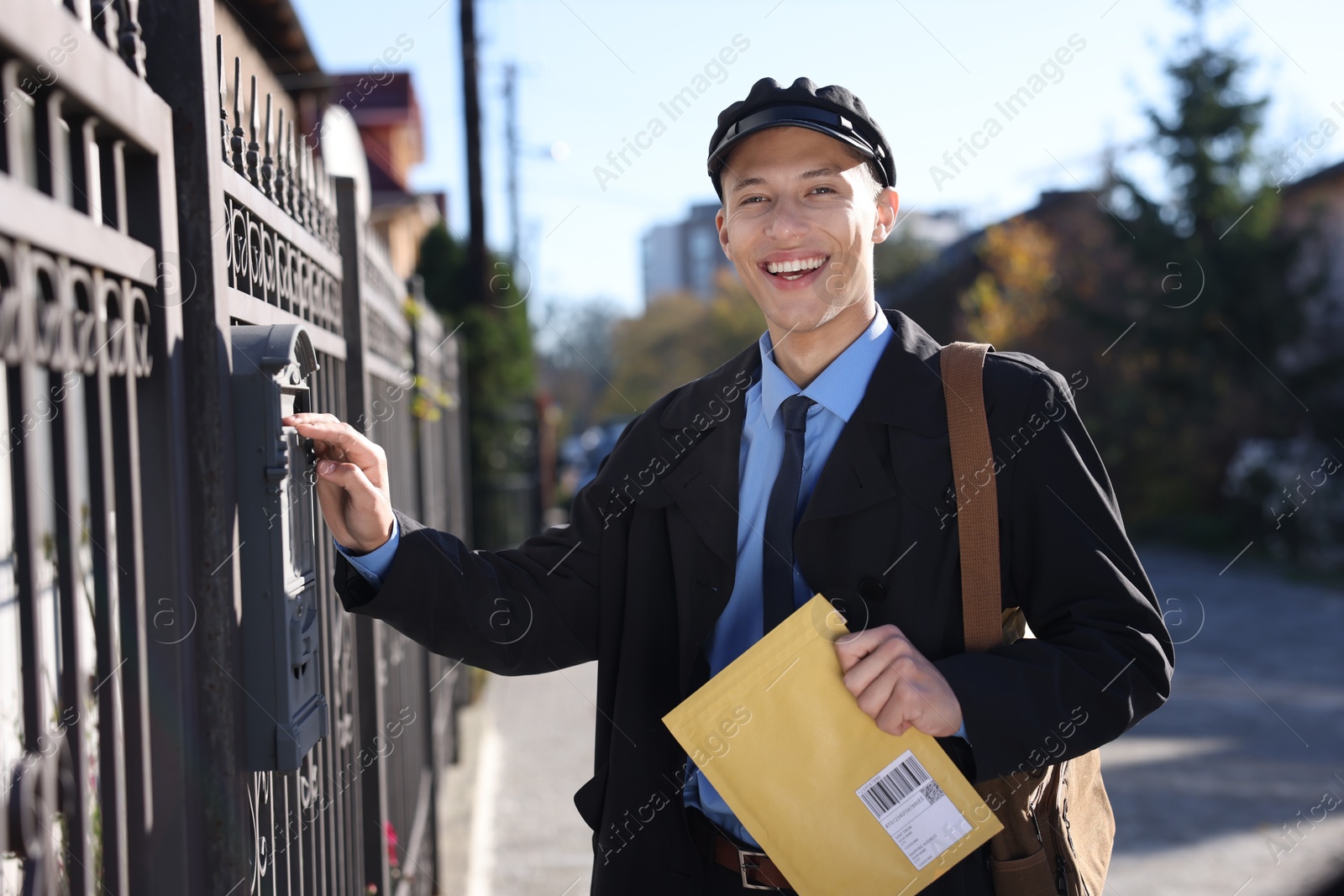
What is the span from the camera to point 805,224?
7.38ft

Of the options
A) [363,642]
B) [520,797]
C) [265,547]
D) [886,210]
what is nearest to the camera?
[265,547]

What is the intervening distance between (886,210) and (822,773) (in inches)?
48.2

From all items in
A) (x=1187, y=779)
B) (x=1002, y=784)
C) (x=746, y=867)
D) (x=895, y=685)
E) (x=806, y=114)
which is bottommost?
(x=1187, y=779)

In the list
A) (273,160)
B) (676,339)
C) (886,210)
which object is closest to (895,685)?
(886,210)

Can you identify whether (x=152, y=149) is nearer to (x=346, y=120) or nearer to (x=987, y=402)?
(x=987, y=402)

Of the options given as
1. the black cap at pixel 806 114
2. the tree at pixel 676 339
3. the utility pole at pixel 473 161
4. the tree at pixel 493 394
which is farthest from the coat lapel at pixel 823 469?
the tree at pixel 676 339

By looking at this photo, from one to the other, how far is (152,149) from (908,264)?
33721mm

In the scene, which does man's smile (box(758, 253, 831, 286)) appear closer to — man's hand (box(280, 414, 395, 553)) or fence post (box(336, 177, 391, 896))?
man's hand (box(280, 414, 395, 553))

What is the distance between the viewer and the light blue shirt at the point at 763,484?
2.22 m

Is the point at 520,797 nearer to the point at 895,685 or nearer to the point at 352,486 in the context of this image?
the point at 352,486

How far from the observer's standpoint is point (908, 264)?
33875 mm

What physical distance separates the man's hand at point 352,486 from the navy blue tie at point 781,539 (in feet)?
2.37

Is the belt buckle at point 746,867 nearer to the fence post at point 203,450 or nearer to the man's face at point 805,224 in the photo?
the fence post at point 203,450

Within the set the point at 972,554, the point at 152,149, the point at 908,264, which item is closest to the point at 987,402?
the point at 972,554
